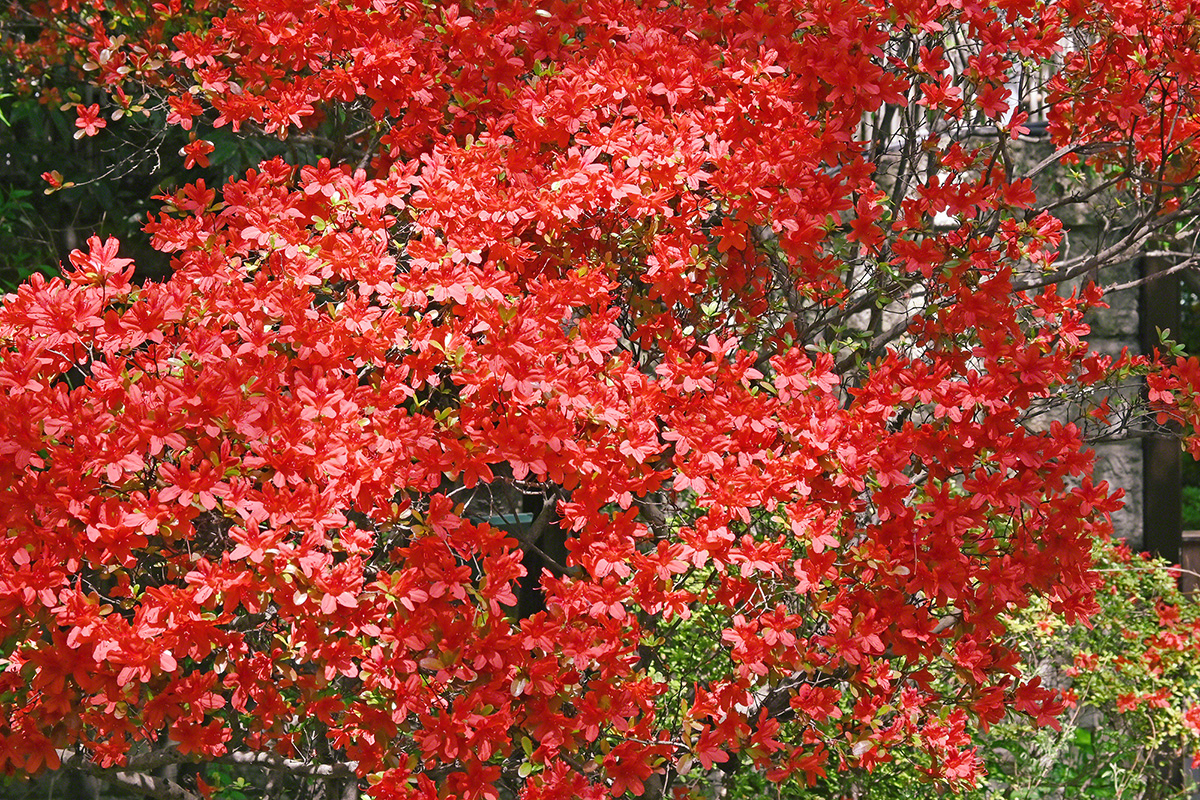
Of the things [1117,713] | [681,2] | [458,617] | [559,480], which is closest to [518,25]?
[681,2]

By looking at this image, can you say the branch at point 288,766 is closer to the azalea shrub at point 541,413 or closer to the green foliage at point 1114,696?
the azalea shrub at point 541,413

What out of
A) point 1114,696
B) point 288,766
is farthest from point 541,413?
point 1114,696

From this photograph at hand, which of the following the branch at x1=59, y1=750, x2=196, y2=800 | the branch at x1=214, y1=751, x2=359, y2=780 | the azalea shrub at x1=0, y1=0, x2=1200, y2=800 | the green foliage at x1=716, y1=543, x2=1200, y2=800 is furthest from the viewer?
the green foliage at x1=716, y1=543, x2=1200, y2=800

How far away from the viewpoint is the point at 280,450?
1.87 meters

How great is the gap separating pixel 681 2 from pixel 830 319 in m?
1.02

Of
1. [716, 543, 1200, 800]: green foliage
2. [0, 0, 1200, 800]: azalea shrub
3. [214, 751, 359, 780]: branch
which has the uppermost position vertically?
[0, 0, 1200, 800]: azalea shrub

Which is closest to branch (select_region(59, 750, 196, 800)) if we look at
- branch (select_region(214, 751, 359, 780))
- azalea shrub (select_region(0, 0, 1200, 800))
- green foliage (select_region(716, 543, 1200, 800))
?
azalea shrub (select_region(0, 0, 1200, 800))

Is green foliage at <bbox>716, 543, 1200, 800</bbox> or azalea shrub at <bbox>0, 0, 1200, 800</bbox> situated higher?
azalea shrub at <bbox>0, 0, 1200, 800</bbox>

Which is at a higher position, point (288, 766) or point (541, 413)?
point (541, 413)

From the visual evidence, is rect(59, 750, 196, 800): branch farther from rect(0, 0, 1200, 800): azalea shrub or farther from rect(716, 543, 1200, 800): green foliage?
rect(716, 543, 1200, 800): green foliage

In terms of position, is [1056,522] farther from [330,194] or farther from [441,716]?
[330,194]

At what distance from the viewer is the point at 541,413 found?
1941 millimetres

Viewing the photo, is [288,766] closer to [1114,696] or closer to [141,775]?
[141,775]

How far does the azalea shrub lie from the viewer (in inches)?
72.6
